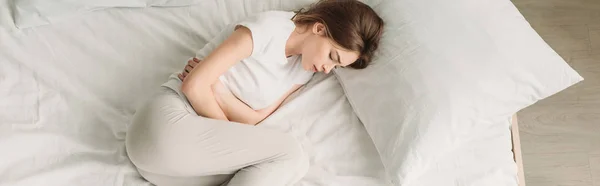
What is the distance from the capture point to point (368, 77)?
1.32 m

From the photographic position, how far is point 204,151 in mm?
1180

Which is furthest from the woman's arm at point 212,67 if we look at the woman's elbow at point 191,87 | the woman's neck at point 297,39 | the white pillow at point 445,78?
the white pillow at point 445,78

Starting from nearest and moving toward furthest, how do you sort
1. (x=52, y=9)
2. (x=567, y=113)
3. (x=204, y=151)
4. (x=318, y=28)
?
(x=204, y=151)
(x=318, y=28)
(x=52, y=9)
(x=567, y=113)

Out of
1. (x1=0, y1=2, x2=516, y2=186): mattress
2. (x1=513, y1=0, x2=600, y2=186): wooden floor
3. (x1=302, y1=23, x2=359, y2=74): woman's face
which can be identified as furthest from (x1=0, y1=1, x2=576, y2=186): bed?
(x1=513, y1=0, x2=600, y2=186): wooden floor

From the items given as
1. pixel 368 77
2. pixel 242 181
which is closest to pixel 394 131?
pixel 368 77

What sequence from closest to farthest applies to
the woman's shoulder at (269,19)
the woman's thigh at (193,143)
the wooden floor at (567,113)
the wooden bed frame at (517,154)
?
the woman's thigh at (193,143)
the woman's shoulder at (269,19)
the wooden bed frame at (517,154)
the wooden floor at (567,113)

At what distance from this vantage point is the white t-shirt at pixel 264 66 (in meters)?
1.26

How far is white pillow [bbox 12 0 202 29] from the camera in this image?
1405mm

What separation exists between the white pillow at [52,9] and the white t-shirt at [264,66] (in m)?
0.29

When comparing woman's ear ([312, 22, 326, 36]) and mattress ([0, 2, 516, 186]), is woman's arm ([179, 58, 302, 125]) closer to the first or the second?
mattress ([0, 2, 516, 186])

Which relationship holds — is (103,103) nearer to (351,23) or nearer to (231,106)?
(231,106)

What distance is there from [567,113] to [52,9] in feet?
4.73

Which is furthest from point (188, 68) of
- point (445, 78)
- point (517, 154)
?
point (517, 154)

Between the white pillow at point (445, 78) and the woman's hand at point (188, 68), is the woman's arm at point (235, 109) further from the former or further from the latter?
the white pillow at point (445, 78)
